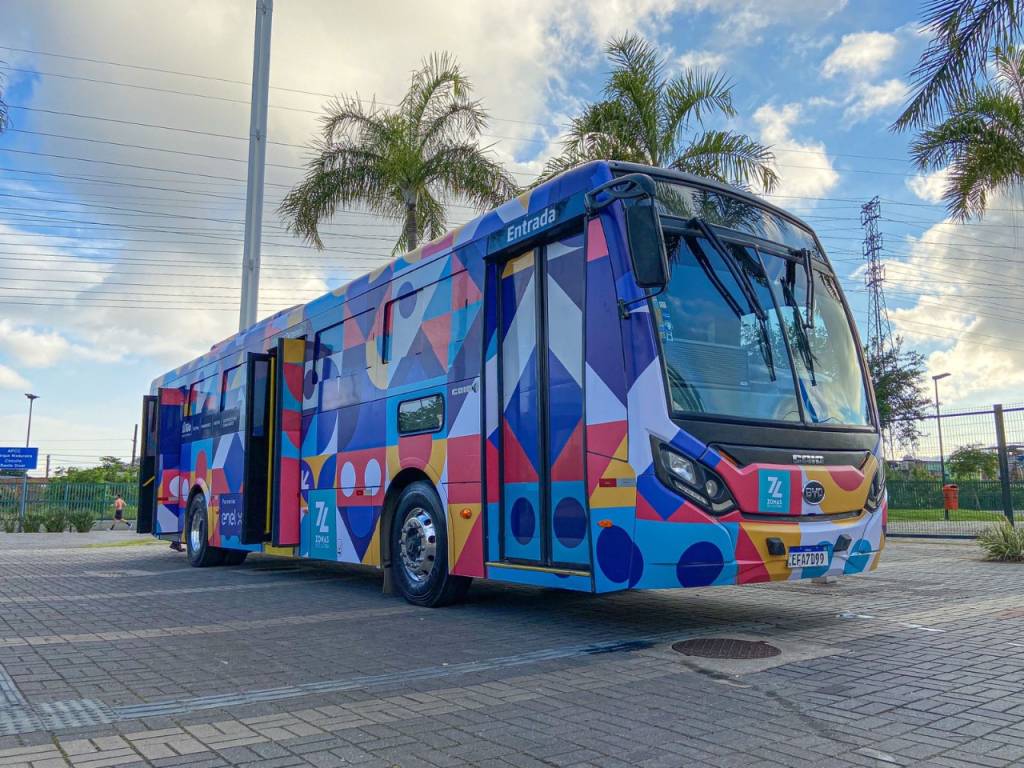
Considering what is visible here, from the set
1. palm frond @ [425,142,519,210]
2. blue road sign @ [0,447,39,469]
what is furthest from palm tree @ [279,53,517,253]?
blue road sign @ [0,447,39,469]

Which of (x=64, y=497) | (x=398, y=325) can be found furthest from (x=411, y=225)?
(x=64, y=497)

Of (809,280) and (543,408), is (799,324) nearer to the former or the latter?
(809,280)

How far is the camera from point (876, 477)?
676cm

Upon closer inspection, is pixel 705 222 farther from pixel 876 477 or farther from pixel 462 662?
pixel 462 662

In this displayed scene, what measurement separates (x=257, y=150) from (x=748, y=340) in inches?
695

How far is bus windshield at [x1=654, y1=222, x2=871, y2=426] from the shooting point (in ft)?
19.6

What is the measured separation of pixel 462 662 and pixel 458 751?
1863mm

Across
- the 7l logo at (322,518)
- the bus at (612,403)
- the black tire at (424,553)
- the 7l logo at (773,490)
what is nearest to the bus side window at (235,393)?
the 7l logo at (322,518)

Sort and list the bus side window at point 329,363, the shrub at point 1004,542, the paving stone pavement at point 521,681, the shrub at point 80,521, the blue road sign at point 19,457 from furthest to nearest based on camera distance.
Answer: the blue road sign at point 19,457 < the shrub at point 80,521 < the shrub at point 1004,542 < the bus side window at point 329,363 < the paving stone pavement at point 521,681

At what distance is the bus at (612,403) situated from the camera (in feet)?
18.8

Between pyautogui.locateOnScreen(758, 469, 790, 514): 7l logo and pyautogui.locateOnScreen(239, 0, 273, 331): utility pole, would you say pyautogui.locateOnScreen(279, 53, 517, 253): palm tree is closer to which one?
pyautogui.locateOnScreen(239, 0, 273, 331): utility pole

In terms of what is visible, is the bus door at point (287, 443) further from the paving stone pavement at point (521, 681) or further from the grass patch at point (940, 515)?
the grass patch at point (940, 515)

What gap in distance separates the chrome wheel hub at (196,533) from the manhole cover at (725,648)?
9672 mm

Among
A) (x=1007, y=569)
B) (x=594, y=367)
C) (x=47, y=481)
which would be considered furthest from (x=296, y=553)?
(x=47, y=481)
